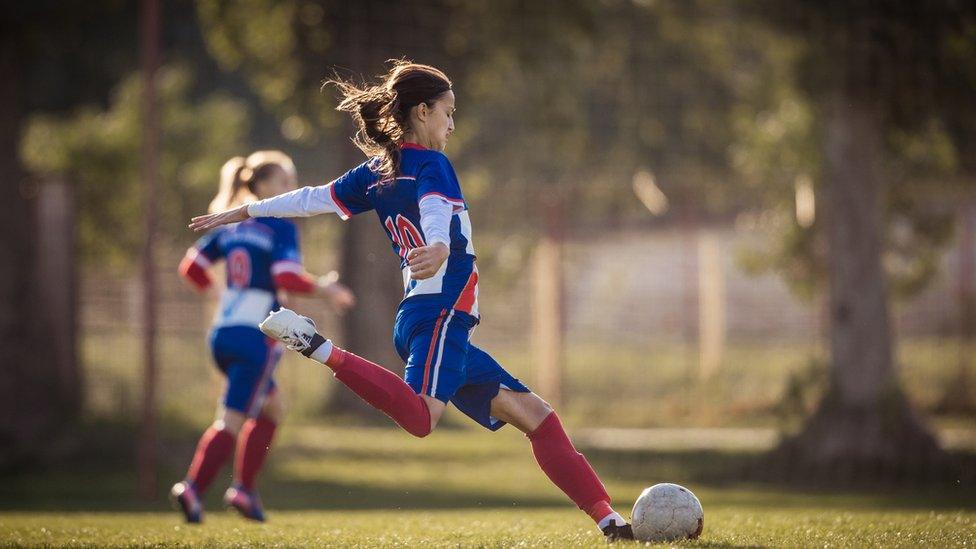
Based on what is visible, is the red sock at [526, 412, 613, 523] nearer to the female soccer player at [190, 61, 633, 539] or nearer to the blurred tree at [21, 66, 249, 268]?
the female soccer player at [190, 61, 633, 539]

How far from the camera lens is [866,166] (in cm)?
1190

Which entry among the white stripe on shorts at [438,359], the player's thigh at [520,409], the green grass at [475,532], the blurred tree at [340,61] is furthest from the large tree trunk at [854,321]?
the white stripe on shorts at [438,359]

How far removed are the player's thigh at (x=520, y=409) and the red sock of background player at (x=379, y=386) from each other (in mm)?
392

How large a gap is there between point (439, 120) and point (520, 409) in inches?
50.0

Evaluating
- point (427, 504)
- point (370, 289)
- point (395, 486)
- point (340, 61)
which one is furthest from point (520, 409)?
point (370, 289)

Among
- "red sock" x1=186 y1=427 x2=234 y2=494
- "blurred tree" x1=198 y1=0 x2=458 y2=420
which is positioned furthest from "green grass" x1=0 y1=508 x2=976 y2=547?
"blurred tree" x1=198 y1=0 x2=458 y2=420

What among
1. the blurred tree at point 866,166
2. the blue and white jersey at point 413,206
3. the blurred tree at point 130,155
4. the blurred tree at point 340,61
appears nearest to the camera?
the blue and white jersey at point 413,206

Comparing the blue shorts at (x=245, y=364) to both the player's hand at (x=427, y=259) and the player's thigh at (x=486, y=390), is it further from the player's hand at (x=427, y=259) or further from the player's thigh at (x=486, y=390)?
the player's hand at (x=427, y=259)

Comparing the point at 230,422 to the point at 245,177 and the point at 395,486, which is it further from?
the point at 395,486

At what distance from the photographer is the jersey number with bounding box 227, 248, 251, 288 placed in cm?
777

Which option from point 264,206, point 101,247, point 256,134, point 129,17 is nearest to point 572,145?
point 101,247

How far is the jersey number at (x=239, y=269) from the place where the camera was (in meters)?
7.77

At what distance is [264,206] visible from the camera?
5.50m

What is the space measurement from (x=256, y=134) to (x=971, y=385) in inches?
494
